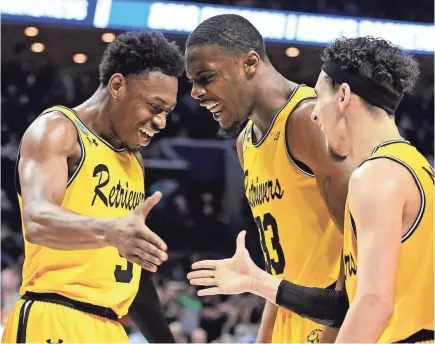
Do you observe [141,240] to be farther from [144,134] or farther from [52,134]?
[144,134]

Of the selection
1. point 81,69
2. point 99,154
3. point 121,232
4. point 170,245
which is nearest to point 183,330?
point 170,245

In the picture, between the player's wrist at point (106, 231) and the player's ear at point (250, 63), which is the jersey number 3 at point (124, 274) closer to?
the player's wrist at point (106, 231)

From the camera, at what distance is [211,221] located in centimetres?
1185

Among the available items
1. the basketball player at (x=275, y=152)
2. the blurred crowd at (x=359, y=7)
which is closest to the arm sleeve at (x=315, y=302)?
the basketball player at (x=275, y=152)

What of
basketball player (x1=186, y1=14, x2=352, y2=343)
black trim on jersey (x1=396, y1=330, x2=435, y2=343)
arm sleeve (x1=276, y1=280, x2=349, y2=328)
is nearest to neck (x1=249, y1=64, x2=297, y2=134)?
basketball player (x1=186, y1=14, x2=352, y2=343)

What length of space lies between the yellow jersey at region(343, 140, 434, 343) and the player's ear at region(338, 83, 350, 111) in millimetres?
249

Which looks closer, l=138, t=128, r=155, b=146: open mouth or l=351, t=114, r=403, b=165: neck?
l=351, t=114, r=403, b=165: neck

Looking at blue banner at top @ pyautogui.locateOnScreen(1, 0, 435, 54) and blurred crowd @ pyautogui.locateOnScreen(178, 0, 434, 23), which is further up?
blurred crowd @ pyautogui.locateOnScreen(178, 0, 434, 23)

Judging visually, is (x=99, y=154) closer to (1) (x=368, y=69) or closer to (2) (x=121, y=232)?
(2) (x=121, y=232)

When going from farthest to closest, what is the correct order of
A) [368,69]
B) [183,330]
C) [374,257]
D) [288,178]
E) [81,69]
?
[81,69] < [183,330] < [288,178] < [368,69] < [374,257]

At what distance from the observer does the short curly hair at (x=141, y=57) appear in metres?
3.65

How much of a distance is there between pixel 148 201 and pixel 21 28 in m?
8.10

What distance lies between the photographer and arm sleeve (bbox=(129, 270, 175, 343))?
12.5 feet

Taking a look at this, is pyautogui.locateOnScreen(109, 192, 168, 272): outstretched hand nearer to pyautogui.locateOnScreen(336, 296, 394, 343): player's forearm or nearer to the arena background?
pyautogui.locateOnScreen(336, 296, 394, 343): player's forearm
